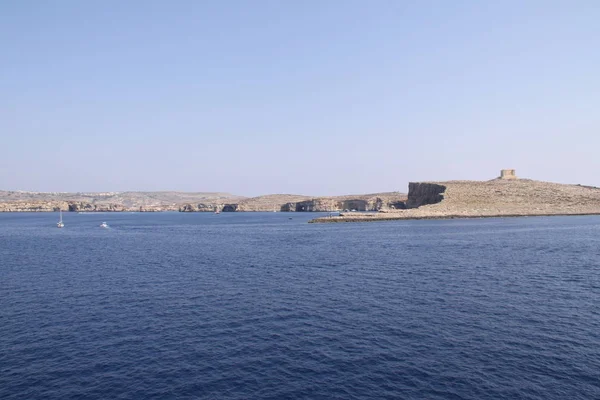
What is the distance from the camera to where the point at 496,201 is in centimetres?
16200

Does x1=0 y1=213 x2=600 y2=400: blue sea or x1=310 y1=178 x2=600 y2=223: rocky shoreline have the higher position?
x1=310 y1=178 x2=600 y2=223: rocky shoreline

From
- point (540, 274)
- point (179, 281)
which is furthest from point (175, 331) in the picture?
point (540, 274)

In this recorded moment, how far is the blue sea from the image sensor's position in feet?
64.6

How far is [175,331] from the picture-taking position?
2733 cm

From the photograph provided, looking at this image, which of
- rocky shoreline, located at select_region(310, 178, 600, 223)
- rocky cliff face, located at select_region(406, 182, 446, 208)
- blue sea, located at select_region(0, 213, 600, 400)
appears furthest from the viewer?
rocky cliff face, located at select_region(406, 182, 446, 208)

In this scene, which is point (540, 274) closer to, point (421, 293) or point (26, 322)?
point (421, 293)

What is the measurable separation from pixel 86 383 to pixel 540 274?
4109cm

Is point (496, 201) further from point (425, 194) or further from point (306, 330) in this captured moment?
point (306, 330)

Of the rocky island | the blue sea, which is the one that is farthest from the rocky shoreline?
the blue sea

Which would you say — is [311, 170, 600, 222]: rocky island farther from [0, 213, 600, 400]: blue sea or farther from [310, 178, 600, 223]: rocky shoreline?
[0, 213, 600, 400]: blue sea

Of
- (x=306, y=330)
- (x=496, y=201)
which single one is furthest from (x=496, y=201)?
(x=306, y=330)

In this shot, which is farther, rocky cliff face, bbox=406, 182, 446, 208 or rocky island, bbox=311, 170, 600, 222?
rocky cliff face, bbox=406, 182, 446, 208

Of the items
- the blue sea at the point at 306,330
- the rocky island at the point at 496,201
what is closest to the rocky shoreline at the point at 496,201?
the rocky island at the point at 496,201

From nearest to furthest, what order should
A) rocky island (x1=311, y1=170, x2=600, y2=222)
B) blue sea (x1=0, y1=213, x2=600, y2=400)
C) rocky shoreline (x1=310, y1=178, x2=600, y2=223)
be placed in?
blue sea (x1=0, y1=213, x2=600, y2=400)
rocky shoreline (x1=310, y1=178, x2=600, y2=223)
rocky island (x1=311, y1=170, x2=600, y2=222)
